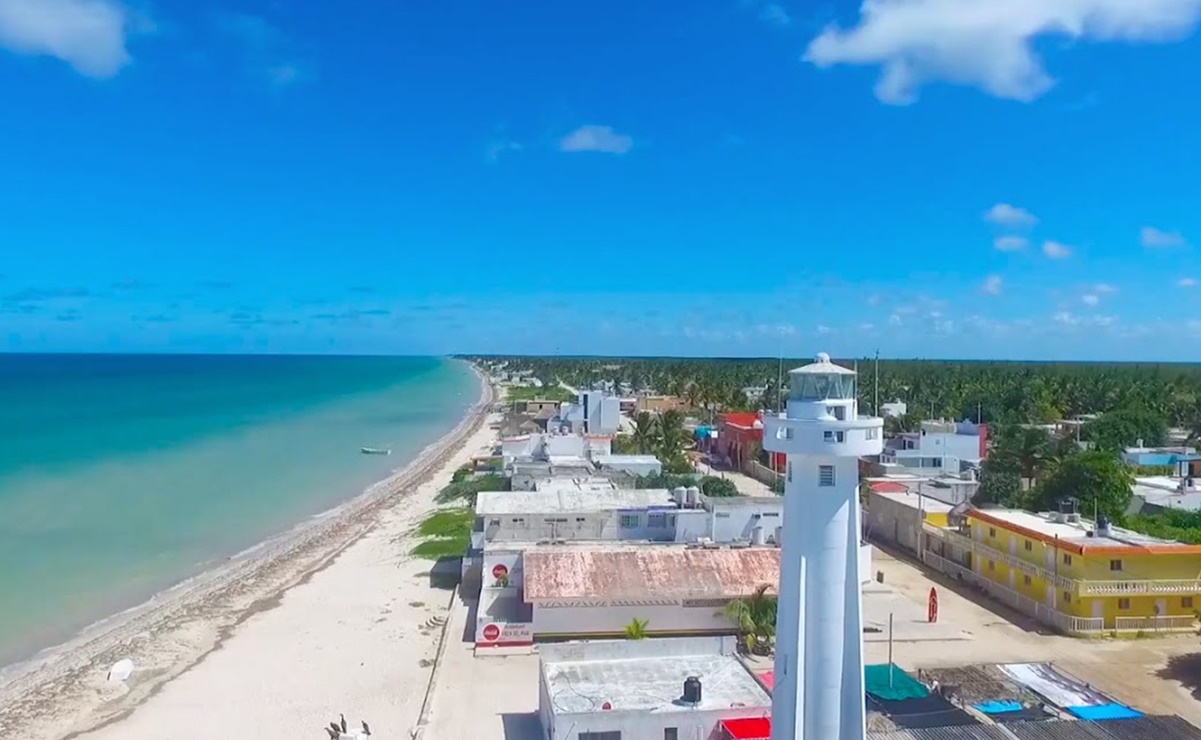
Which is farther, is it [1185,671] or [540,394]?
[540,394]

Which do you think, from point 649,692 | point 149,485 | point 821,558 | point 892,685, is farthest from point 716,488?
point 149,485

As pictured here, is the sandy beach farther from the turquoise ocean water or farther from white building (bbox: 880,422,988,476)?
white building (bbox: 880,422,988,476)

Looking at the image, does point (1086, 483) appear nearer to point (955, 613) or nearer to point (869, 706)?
point (955, 613)

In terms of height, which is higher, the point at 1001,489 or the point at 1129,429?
the point at 1129,429

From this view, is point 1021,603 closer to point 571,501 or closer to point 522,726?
point 571,501

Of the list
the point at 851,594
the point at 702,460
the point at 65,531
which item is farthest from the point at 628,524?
the point at 702,460

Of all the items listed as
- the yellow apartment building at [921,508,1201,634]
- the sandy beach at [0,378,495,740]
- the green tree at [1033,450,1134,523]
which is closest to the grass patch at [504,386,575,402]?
the sandy beach at [0,378,495,740]

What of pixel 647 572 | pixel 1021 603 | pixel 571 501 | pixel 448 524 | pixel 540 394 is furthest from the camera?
pixel 540 394
